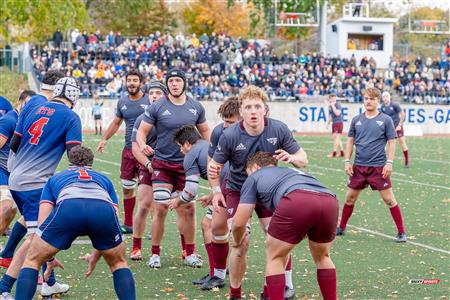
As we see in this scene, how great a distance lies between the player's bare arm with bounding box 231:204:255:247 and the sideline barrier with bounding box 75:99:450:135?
97.9 feet

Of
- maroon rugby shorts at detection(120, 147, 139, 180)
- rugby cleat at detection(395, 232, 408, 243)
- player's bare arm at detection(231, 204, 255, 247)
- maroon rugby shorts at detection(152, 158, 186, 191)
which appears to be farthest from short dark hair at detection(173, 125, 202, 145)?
rugby cleat at detection(395, 232, 408, 243)

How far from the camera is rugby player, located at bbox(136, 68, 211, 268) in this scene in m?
10.3

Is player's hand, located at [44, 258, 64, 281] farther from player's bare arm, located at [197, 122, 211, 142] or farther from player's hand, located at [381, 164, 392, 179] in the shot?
player's hand, located at [381, 164, 392, 179]

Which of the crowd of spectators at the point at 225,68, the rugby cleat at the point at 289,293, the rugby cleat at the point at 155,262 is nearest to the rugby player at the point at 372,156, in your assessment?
the rugby cleat at the point at 155,262

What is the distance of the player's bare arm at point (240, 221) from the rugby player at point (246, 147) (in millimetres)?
248

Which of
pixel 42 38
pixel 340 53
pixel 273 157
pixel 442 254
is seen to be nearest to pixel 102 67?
pixel 42 38

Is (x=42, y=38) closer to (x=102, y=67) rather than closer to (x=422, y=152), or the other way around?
(x=102, y=67)

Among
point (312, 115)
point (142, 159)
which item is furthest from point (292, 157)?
point (312, 115)

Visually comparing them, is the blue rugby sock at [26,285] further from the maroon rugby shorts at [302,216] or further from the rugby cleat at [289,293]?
the rugby cleat at [289,293]

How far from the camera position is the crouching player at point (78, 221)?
703 cm

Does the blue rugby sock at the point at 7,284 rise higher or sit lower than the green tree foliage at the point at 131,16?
lower

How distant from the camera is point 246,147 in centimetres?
818

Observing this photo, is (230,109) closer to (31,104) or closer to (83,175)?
(31,104)

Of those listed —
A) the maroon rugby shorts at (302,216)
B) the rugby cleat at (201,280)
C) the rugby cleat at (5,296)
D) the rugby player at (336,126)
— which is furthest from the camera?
the rugby player at (336,126)
